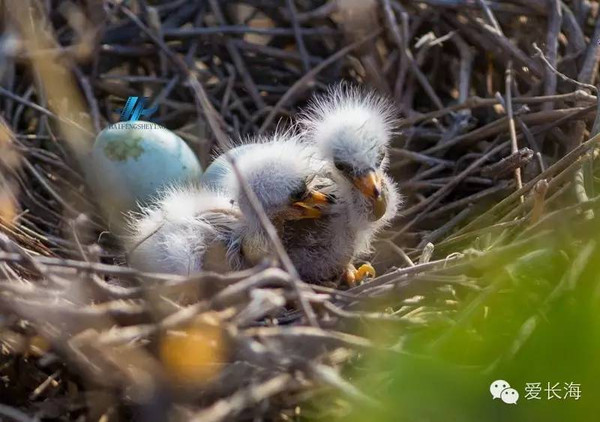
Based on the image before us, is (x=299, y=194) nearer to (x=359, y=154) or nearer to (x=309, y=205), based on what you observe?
(x=309, y=205)

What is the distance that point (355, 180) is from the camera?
1.55 metres

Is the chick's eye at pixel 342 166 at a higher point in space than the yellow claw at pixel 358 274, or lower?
higher

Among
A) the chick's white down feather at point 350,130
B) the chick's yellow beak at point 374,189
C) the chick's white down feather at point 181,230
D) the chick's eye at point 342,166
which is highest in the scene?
the chick's white down feather at point 350,130

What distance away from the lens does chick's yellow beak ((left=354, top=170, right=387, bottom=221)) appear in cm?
152

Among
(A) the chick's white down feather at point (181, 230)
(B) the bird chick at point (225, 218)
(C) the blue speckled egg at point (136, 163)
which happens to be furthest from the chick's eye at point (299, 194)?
(C) the blue speckled egg at point (136, 163)

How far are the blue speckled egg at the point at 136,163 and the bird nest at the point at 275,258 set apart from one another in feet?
0.38

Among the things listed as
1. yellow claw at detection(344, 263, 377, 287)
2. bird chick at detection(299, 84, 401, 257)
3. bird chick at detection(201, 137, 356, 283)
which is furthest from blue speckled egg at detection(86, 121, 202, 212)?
yellow claw at detection(344, 263, 377, 287)

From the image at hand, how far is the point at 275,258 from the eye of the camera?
1.47 metres

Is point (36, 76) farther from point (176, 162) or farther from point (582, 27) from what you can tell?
point (582, 27)

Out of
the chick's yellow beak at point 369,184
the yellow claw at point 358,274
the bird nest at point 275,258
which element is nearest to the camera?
the bird nest at point 275,258

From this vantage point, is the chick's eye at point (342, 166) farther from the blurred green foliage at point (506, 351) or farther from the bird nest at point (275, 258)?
the blurred green foliage at point (506, 351)

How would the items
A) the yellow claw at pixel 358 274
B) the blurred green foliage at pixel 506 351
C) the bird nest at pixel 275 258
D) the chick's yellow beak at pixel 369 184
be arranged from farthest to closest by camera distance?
the yellow claw at pixel 358 274, the chick's yellow beak at pixel 369 184, the bird nest at pixel 275 258, the blurred green foliage at pixel 506 351

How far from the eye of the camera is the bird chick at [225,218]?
1.55 m

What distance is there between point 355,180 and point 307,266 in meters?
0.21
